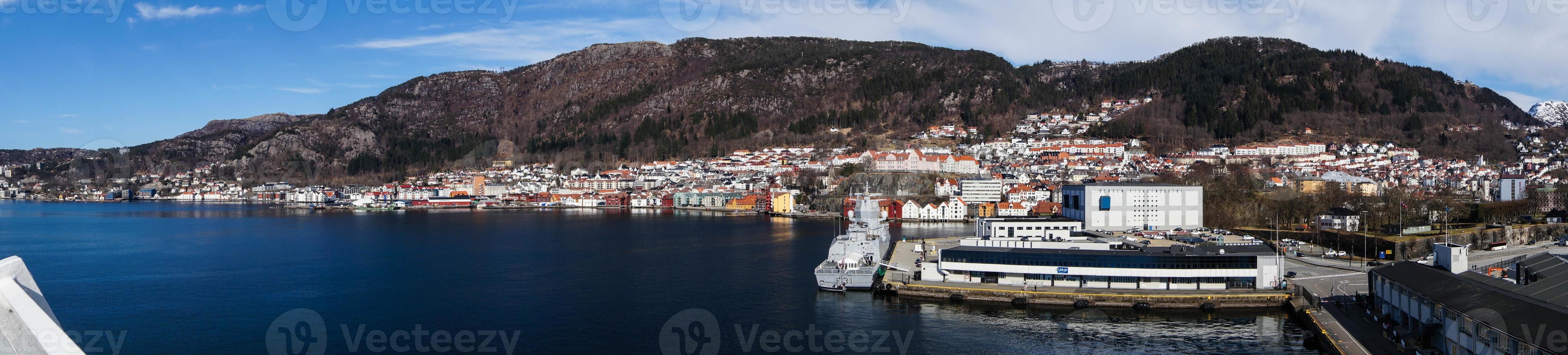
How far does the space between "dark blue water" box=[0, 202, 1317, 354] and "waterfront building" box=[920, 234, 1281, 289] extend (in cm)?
105

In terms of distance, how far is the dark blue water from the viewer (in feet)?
40.4

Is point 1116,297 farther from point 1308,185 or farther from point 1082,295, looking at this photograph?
point 1308,185

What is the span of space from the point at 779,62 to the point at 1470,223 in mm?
65472

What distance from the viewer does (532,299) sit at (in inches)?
625

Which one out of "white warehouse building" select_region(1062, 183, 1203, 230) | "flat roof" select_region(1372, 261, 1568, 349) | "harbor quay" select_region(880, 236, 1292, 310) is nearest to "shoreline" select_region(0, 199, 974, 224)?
"white warehouse building" select_region(1062, 183, 1203, 230)

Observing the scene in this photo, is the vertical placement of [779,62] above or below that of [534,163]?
above

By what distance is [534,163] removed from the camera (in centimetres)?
7675

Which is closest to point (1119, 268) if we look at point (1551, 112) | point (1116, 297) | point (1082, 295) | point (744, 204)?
point (1116, 297)

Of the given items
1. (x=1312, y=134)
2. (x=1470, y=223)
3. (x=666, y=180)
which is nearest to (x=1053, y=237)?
(x=1470, y=223)

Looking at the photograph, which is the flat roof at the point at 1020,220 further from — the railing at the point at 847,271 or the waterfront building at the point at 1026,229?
the railing at the point at 847,271

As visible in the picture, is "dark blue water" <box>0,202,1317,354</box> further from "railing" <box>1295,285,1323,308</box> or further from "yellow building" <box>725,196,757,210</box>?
"yellow building" <box>725,196,757,210</box>

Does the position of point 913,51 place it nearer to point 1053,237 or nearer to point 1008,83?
point 1008,83

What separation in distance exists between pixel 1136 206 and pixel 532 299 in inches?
671

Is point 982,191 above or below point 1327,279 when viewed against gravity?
above
